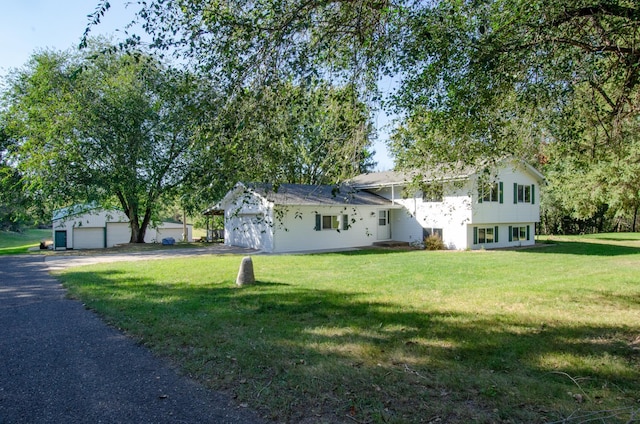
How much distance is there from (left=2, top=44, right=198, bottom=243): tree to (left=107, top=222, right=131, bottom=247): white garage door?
6.20 m

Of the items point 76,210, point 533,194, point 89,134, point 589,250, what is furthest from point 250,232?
point 589,250

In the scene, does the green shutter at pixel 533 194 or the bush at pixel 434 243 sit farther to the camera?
the green shutter at pixel 533 194

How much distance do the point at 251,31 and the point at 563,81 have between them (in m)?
5.30

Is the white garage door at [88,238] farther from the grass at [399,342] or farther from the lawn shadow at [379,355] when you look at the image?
the lawn shadow at [379,355]

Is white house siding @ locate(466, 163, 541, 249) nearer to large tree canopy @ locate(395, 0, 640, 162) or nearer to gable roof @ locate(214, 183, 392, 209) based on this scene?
gable roof @ locate(214, 183, 392, 209)

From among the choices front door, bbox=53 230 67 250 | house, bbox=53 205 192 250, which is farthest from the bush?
front door, bbox=53 230 67 250

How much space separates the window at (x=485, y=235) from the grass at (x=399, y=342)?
11.8 meters

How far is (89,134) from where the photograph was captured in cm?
2272

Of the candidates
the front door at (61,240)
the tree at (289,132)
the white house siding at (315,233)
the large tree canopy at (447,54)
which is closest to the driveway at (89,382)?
the tree at (289,132)

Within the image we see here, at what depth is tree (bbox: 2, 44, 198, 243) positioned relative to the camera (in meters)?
21.8

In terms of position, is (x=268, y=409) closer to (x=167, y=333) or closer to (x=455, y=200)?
(x=167, y=333)

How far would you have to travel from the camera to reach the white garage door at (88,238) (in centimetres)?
2823

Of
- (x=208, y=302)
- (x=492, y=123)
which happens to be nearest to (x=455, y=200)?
(x=492, y=123)

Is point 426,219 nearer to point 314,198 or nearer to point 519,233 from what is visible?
point 519,233
